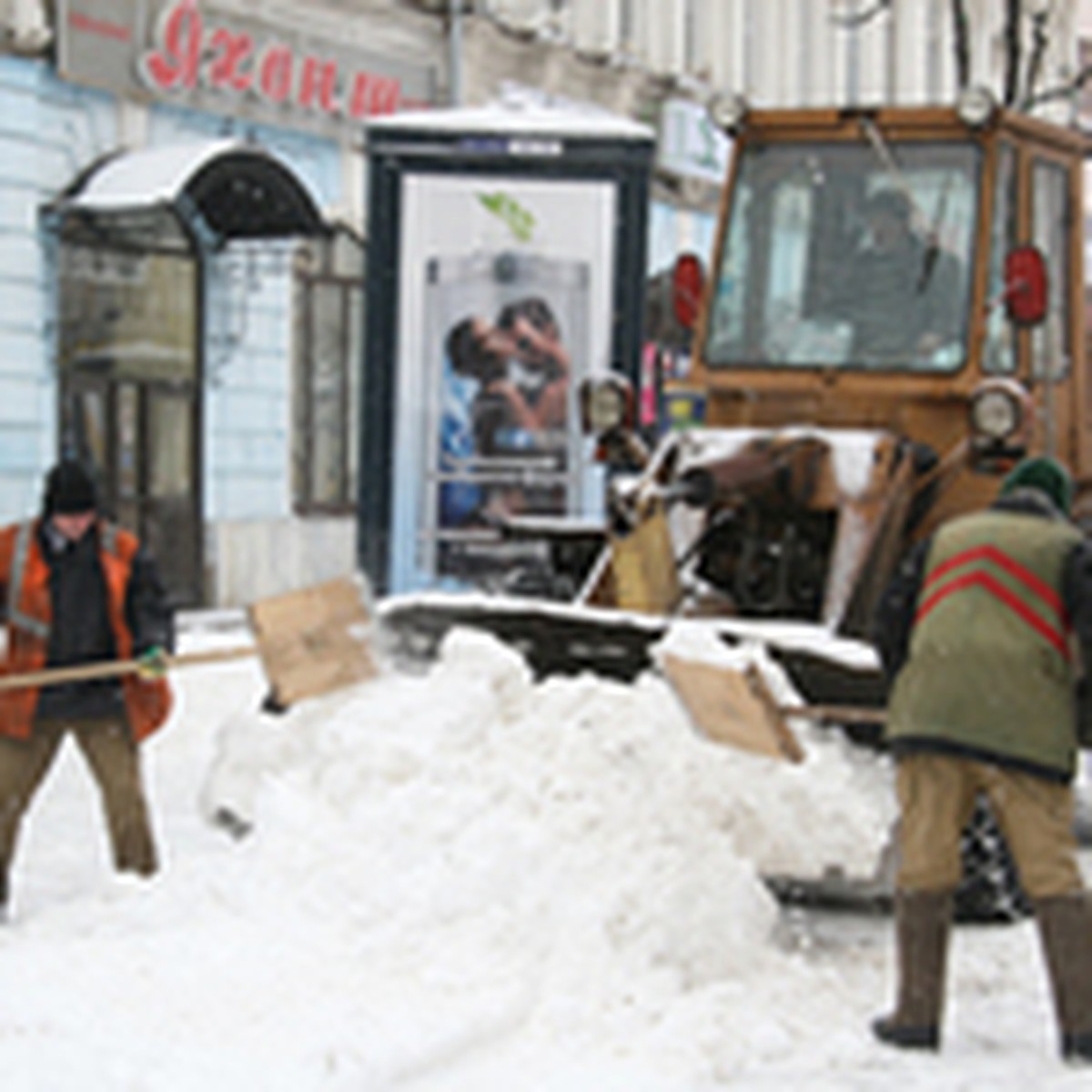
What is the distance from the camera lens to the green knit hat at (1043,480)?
5688 mm

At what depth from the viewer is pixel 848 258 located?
332 inches

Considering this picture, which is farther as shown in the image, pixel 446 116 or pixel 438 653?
pixel 446 116

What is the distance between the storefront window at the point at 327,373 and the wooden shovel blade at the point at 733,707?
13455 mm

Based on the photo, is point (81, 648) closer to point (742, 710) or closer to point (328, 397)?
point (742, 710)

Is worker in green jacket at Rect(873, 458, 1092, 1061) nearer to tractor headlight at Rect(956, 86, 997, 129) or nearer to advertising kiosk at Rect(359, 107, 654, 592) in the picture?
tractor headlight at Rect(956, 86, 997, 129)

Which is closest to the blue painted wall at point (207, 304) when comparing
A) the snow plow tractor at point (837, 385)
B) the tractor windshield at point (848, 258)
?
the snow plow tractor at point (837, 385)

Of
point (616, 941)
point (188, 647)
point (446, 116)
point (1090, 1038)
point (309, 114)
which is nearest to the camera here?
point (1090, 1038)

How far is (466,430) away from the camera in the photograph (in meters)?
12.7

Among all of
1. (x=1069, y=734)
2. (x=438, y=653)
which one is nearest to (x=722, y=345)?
(x=438, y=653)

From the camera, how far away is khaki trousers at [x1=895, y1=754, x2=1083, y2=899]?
17.5 ft

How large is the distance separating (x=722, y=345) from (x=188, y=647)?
24.9 ft

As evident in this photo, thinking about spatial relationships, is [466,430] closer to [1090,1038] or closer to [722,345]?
[722,345]

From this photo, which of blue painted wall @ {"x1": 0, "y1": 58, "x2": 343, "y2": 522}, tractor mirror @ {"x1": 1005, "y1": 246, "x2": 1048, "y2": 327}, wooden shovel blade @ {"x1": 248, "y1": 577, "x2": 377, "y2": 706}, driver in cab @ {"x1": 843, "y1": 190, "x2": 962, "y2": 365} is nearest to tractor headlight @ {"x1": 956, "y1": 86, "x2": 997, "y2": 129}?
driver in cab @ {"x1": 843, "y1": 190, "x2": 962, "y2": 365}

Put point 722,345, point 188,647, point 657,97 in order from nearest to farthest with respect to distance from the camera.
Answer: point 722,345 < point 188,647 < point 657,97
